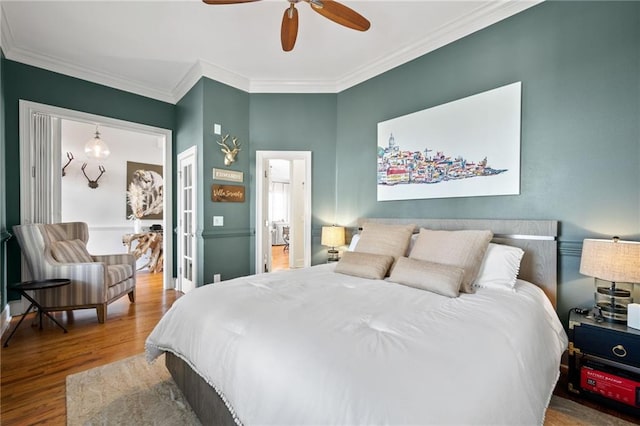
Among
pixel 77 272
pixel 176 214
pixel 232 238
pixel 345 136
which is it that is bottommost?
pixel 77 272

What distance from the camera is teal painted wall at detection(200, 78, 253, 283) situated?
3580mm

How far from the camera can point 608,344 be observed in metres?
1.65

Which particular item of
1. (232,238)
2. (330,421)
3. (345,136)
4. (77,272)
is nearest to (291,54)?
(345,136)

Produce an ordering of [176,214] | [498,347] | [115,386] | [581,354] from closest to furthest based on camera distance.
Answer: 1. [498,347]
2. [581,354]
3. [115,386]
4. [176,214]

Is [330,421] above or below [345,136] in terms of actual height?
below

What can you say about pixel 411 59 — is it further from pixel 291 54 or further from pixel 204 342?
pixel 204 342

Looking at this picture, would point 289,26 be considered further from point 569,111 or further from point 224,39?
point 569,111

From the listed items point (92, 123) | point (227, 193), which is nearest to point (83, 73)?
point (92, 123)

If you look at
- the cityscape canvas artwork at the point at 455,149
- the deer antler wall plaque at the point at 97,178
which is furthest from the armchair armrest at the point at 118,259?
the cityscape canvas artwork at the point at 455,149

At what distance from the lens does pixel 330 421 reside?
809mm

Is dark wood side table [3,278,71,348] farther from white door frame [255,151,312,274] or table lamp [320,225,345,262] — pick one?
table lamp [320,225,345,262]

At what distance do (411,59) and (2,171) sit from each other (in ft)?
14.9

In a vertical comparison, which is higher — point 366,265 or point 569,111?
point 569,111

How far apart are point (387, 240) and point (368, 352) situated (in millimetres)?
1537
